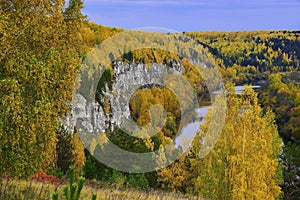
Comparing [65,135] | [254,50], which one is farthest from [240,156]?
[254,50]

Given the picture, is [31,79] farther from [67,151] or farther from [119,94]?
[119,94]

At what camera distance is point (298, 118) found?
7994 centimetres

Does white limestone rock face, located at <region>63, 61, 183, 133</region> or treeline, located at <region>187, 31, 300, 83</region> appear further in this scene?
treeline, located at <region>187, 31, 300, 83</region>

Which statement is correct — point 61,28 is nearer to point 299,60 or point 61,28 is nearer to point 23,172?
point 23,172

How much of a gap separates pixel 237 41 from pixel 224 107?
163 m

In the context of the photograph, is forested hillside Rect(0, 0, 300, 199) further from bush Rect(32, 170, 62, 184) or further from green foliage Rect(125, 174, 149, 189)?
bush Rect(32, 170, 62, 184)

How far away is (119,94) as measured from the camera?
9056 cm

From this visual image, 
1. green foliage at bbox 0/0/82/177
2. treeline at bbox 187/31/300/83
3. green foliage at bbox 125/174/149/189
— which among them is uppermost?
treeline at bbox 187/31/300/83

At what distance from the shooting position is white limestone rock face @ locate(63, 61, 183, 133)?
6303 centimetres

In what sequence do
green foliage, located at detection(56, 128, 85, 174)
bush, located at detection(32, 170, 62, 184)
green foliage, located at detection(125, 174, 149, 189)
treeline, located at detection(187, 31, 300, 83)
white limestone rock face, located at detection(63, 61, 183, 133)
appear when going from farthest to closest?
treeline, located at detection(187, 31, 300, 83), white limestone rock face, located at detection(63, 61, 183, 133), green foliage, located at detection(56, 128, 85, 174), green foliage, located at detection(125, 174, 149, 189), bush, located at detection(32, 170, 62, 184)

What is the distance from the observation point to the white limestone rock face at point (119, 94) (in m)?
63.0

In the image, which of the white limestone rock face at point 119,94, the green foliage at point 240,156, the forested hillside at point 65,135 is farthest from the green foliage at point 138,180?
the white limestone rock face at point 119,94

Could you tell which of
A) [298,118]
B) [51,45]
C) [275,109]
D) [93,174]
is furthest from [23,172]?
[275,109]

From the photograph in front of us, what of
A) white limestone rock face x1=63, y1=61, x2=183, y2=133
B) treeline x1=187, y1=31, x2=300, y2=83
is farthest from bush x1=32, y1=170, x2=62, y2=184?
treeline x1=187, y1=31, x2=300, y2=83
